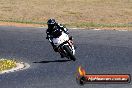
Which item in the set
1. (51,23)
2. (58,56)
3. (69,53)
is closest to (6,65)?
(51,23)

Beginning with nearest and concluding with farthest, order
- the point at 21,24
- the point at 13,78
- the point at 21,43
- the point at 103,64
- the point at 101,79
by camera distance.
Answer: the point at 101,79 < the point at 13,78 < the point at 103,64 < the point at 21,43 < the point at 21,24

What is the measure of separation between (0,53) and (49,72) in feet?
23.0

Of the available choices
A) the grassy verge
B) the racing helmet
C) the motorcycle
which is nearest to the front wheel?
the motorcycle

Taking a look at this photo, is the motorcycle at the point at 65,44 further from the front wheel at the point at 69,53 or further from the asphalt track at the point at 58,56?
the asphalt track at the point at 58,56

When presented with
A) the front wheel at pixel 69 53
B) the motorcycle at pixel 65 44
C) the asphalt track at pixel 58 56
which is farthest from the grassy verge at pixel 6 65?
the front wheel at pixel 69 53

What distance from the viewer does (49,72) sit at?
2262 centimetres

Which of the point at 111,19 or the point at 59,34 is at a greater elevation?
the point at 59,34

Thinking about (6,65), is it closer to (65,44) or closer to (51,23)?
(51,23)

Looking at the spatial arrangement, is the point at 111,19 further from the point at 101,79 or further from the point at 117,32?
the point at 101,79

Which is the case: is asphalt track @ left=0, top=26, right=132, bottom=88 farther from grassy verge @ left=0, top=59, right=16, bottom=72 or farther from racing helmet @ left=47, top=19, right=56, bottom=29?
racing helmet @ left=47, top=19, right=56, bottom=29

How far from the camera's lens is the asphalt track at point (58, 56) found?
20625 mm

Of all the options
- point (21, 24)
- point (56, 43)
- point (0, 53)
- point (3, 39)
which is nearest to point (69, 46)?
point (56, 43)

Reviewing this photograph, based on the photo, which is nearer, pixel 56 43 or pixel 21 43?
pixel 56 43

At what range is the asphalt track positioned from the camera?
20625mm
